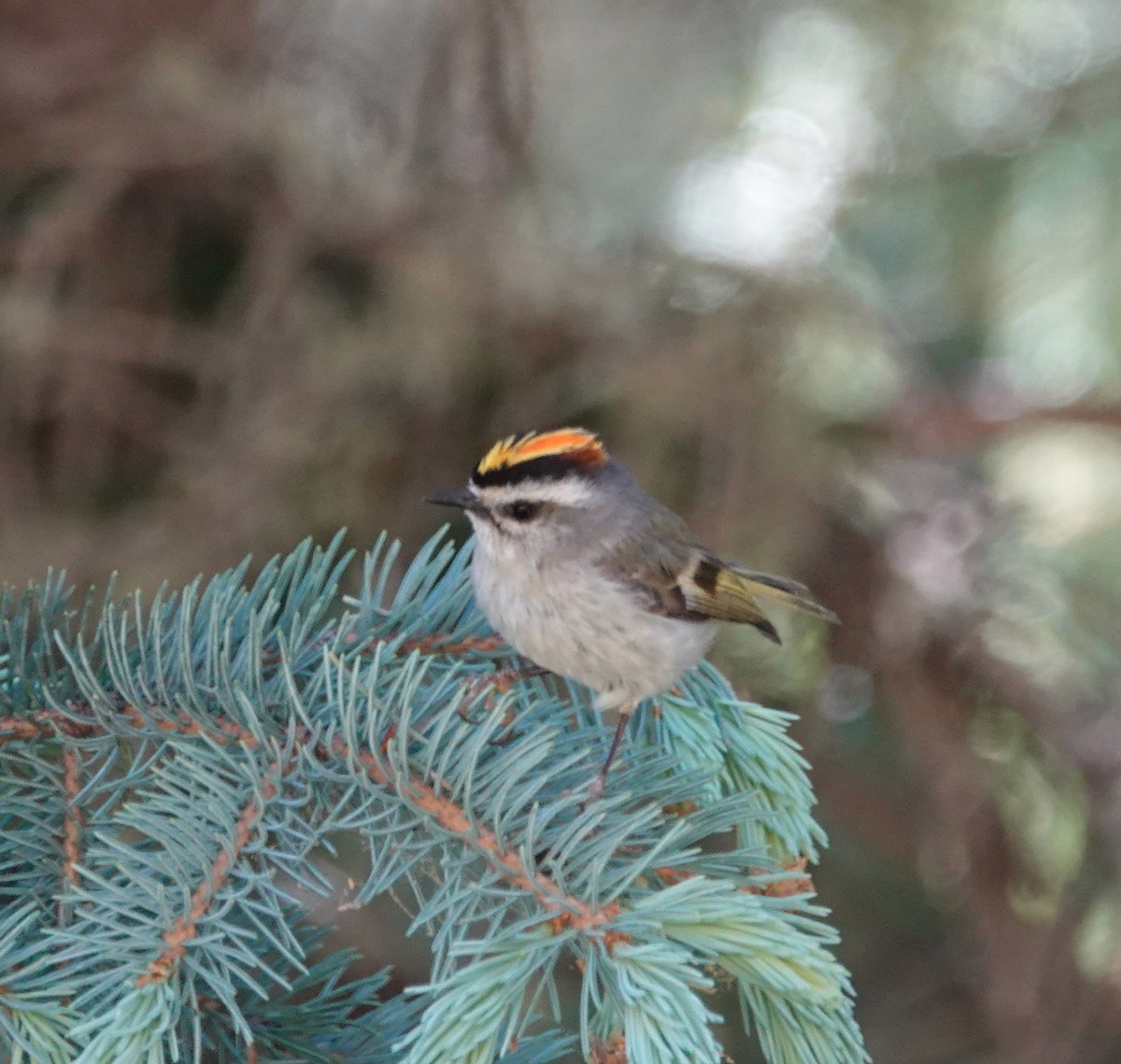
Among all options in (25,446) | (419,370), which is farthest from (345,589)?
(25,446)

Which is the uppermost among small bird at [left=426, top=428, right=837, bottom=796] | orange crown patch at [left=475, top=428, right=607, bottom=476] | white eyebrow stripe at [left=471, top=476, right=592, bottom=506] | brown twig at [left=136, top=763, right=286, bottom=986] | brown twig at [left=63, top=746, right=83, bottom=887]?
orange crown patch at [left=475, top=428, right=607, bottom=476]

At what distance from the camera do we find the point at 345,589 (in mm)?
2197

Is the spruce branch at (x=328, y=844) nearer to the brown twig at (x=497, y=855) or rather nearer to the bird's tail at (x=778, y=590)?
the brown twig at (x=497, y=855)

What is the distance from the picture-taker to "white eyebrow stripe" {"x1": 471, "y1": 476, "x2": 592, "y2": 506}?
5.48 ft

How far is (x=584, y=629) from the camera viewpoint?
1.54 metres

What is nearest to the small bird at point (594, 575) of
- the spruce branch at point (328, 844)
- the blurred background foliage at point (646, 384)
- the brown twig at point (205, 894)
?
the spruce branch at point (328, 844)

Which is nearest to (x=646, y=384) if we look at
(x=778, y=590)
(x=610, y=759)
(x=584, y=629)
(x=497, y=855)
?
(x=778, y=590)

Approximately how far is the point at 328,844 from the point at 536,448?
80cm

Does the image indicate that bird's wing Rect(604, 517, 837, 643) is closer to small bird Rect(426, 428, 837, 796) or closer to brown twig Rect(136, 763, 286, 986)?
small bird Rect(426, 428, 837, 796)

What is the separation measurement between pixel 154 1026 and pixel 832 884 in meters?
1.80

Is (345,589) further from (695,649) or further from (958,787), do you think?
(958,787)

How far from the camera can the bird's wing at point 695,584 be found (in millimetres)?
1693

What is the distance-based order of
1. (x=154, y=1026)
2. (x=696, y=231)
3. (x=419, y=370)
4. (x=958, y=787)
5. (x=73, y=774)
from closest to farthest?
(x=154, y=1026), (x=73, y=774), (x=958, y=787), (x=419, y=370), (x=696, y=231)

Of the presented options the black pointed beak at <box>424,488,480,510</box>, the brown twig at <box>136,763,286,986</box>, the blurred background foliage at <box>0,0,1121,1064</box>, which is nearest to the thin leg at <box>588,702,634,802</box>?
the brown twig at <box>136,763,286,986</box>
